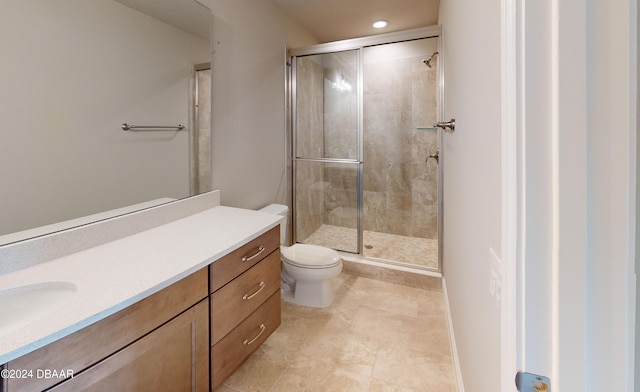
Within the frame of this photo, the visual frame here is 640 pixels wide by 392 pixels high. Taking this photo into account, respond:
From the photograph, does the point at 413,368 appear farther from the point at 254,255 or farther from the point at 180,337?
the point at 180,337

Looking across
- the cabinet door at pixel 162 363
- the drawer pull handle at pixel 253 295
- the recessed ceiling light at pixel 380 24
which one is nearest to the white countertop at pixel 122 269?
the cabinet door at pixel 162 363

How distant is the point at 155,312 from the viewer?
1021 mm

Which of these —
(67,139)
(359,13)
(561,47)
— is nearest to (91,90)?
(67,139)

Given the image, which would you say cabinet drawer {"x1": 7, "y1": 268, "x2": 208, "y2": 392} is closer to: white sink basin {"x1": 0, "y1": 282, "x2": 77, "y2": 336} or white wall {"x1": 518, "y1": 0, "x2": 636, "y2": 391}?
white sink basin {"x1": 0, "y1": 282, "x2": 77, "y2": 336}

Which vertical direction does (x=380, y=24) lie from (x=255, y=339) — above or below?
above

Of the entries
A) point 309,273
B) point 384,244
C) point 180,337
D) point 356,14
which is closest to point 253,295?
point 180,337

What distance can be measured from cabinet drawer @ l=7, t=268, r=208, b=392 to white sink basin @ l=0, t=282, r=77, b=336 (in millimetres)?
192

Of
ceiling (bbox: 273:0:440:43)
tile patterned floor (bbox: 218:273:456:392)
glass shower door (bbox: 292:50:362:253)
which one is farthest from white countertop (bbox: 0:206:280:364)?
ceiling (bbox: 273:0:440:43)

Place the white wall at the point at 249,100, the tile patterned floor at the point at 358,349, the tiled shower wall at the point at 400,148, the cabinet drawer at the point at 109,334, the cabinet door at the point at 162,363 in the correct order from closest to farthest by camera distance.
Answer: the cabinet drawer at the point at 109,334, the cabinet door at the point at 162,363, the tile patterned floor at the point at 358,349, the white wall at the point at 249,100, the tiled shower wall at the point at 400,148

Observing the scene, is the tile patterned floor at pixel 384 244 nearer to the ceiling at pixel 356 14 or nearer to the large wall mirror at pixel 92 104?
the large wall mirror at pixel 92 104

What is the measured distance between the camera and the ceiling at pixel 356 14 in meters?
2.65

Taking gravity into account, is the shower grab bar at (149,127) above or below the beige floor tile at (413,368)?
above

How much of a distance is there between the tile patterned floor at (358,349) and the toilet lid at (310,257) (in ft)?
1.17

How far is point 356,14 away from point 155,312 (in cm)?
296
